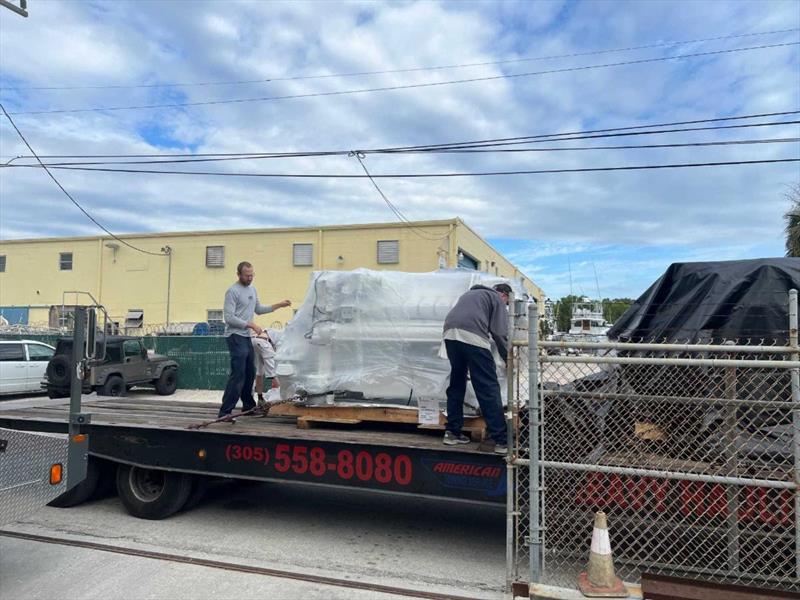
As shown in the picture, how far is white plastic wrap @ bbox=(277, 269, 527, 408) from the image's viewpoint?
543cm

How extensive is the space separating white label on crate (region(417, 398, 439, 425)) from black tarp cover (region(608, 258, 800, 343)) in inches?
62.2

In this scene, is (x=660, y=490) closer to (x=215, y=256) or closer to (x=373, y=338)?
(x=373, y=338)

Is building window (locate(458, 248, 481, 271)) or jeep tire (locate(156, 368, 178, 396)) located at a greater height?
building window (locate(458, 248, 481, 271))

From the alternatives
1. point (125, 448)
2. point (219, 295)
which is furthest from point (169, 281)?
point (125, 448)

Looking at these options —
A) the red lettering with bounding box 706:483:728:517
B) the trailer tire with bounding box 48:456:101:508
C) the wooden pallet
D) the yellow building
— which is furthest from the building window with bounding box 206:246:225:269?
the red lettering with bounding box 706:483:728:517

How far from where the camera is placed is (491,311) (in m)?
4.89

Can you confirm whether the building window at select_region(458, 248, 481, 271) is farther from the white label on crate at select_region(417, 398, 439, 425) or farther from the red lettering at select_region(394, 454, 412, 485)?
the red lettering at select_region(394, 454, 412, 485)

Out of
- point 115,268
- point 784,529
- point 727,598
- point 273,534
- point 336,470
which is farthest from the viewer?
point 115,268

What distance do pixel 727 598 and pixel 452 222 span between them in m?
23.3

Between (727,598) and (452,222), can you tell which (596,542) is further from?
(452,222)

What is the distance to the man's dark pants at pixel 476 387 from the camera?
4.58 meters

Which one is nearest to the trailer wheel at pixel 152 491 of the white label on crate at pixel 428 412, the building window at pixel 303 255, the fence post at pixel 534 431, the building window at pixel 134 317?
the white label on crate at pixel 428 412

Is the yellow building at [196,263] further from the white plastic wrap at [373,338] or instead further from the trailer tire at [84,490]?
the white plastic wrap at [373,338]

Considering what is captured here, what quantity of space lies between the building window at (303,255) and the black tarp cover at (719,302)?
24342 millimetres
